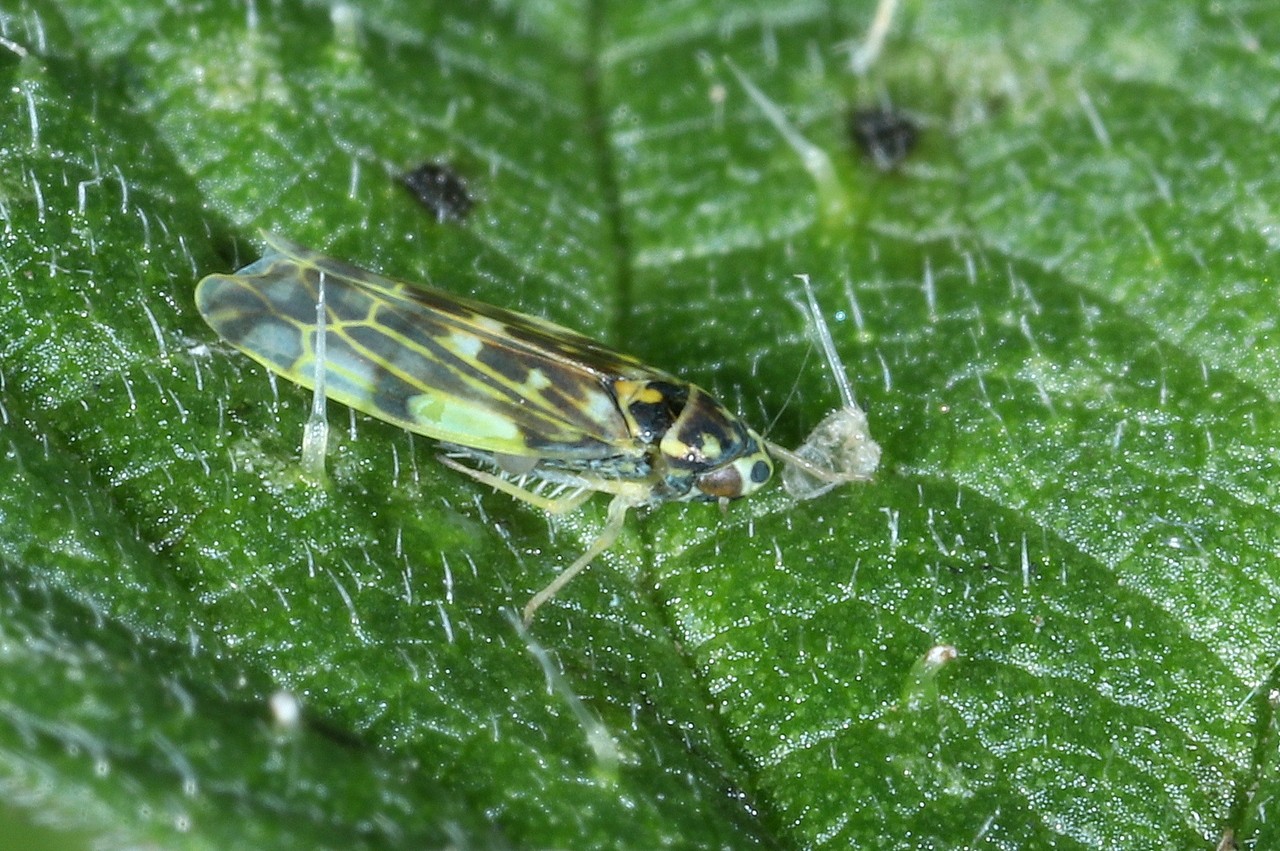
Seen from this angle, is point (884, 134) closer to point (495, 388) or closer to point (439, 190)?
point (439, 190)

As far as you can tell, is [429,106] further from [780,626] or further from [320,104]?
[780,626]

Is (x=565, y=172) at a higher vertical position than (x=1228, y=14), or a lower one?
lower

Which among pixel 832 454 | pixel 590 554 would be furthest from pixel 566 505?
pixel 832 454

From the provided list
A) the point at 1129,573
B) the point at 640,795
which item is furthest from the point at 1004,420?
the point at 640,795

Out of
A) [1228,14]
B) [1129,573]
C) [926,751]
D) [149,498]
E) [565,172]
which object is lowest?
[926,751]

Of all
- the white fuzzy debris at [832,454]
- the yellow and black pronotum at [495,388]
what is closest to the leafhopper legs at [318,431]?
the yellow and black pronotum at [495,388]
